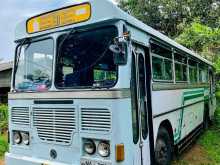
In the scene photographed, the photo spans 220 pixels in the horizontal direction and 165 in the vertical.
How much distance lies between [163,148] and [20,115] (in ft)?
8.66

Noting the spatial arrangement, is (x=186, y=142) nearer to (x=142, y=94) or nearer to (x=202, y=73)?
(x=142, y=94)

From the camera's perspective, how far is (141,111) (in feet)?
16.1

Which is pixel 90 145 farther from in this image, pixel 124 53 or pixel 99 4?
pixel 99 4

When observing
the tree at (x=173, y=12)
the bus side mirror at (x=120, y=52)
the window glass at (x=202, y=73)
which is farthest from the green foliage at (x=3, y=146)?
the tree at (x=173, y=12)

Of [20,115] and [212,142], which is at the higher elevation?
[20,115]

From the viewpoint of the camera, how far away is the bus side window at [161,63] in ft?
18.5

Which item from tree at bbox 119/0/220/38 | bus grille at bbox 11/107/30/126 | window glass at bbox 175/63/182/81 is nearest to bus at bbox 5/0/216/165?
bus grille at bbox 11/107/30/126

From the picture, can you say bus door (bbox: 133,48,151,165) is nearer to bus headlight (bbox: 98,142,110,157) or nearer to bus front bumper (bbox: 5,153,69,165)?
bus headlight (bbox: 98,142,110,157)


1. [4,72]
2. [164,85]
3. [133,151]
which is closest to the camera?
[133,151]

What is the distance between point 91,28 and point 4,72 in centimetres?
1747

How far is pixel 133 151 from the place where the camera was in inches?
177

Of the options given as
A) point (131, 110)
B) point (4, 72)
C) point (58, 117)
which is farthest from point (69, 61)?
point (4, 72)

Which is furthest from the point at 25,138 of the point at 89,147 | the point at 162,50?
the point at 162,50

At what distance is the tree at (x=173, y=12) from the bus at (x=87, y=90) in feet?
42.3
